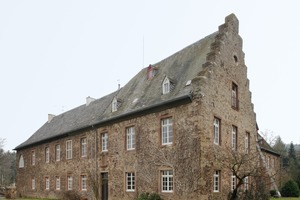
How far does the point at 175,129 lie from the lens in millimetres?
19531

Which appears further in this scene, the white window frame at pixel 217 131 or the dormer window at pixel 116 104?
the dormer window at pixel 116 104

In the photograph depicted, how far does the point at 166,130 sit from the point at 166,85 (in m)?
2.81

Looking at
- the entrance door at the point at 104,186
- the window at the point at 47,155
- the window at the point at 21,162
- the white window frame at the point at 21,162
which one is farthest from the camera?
the window at the point at 21,162

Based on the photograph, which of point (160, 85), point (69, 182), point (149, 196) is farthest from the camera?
point (69, 182)

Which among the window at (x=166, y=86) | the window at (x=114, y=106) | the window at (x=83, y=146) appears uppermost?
the window at (x=166, y=86)

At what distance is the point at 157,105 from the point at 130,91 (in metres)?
6.40

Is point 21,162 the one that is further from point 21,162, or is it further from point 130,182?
point 130,182

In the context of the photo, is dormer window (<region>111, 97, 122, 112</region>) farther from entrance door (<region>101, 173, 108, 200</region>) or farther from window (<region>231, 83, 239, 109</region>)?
window (<region>231, 83, 239, 109</region>)

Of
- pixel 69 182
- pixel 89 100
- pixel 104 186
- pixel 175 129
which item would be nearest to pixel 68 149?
pixel 69 182

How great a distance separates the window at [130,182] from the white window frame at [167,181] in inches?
120

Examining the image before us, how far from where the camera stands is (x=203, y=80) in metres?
18.9

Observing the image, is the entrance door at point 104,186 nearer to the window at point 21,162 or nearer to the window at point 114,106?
the window at point 114,106

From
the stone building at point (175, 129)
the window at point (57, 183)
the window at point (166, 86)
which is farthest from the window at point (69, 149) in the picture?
the window at point (166, 86)

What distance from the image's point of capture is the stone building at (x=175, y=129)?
1859cm
